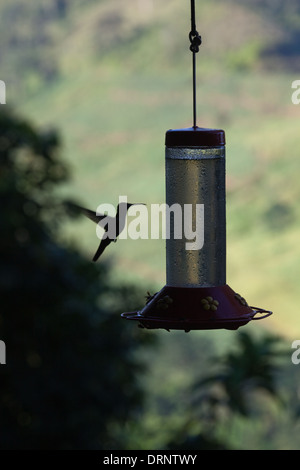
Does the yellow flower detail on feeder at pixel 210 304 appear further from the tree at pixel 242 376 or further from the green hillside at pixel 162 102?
the green hillside at pixel 162 102

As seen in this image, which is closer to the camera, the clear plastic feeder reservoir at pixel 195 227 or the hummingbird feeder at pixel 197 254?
the hummingbird feeder at pixel 197 254

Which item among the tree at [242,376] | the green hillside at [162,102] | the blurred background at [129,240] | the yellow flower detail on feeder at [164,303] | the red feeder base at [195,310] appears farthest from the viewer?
the green hillside at [162,102]

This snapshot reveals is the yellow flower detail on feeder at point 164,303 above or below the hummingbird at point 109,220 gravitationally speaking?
below

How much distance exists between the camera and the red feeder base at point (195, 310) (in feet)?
11.3

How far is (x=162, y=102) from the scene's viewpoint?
76.0 ft

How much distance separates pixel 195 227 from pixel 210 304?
408 mm

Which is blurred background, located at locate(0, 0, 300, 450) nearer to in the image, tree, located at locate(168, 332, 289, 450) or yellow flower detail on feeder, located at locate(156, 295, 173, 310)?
tree, located at locate(168, 332, 289, 450)

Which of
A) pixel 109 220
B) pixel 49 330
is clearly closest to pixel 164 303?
pixel 109 220

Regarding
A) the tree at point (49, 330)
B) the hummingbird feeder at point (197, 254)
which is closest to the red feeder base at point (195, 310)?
the hummingbird feeder at point (197, 254)

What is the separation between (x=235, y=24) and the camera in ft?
84.4

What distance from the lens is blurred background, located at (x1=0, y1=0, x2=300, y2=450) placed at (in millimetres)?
11258
